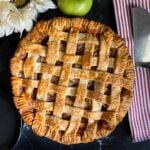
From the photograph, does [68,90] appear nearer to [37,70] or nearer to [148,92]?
[37,70]

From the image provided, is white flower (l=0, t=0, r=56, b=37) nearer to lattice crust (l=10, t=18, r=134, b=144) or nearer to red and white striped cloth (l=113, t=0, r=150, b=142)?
lattice crust (l=10, t=18, r=134, b=144)

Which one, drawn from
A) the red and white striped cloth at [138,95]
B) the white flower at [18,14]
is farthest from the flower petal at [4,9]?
the red and white striped cloth at [138,95]

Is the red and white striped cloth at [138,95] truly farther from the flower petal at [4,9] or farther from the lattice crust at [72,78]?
the flower petal at [4,9]

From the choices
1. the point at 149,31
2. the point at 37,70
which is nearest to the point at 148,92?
the point at 149,31

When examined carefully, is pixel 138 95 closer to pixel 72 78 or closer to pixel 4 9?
pixel 72 78

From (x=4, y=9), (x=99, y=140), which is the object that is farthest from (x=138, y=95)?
(x=4, y=9)

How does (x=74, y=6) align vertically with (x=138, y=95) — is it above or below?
above
